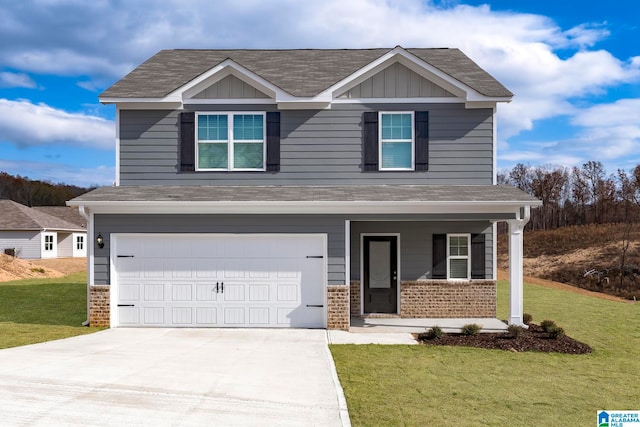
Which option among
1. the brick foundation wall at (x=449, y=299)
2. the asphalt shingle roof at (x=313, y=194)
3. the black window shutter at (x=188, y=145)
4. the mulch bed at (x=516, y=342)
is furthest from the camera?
the brick foundation wall at (x=449, y=299)

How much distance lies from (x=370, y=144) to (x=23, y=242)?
1320 inches

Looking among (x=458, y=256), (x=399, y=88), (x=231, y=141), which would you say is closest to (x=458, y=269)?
(x=458, y=256)

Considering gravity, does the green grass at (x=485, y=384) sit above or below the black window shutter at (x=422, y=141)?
below

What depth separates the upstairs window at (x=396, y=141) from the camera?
13.5 m

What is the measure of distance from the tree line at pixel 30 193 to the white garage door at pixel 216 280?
76894mm

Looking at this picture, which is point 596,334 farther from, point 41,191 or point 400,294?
point 41,191

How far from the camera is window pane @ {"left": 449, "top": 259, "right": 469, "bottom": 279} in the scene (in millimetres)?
13781

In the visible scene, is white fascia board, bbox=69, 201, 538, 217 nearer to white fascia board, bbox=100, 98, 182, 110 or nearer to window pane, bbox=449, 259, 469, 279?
window pane, bbox=449, 259, 469, 279

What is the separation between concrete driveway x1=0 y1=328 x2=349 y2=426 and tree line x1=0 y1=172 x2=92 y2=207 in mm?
80047

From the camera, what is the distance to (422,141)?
1348 cm

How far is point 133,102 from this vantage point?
13.3 meters

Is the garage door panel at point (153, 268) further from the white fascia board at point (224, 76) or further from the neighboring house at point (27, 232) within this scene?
the neighboring house at point (27, 232)

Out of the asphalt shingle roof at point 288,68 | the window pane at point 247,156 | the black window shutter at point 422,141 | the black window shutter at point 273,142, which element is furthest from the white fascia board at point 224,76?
the black window shutter at point 422,141

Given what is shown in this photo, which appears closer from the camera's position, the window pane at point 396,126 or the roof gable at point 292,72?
the roof gable at point 292,72
